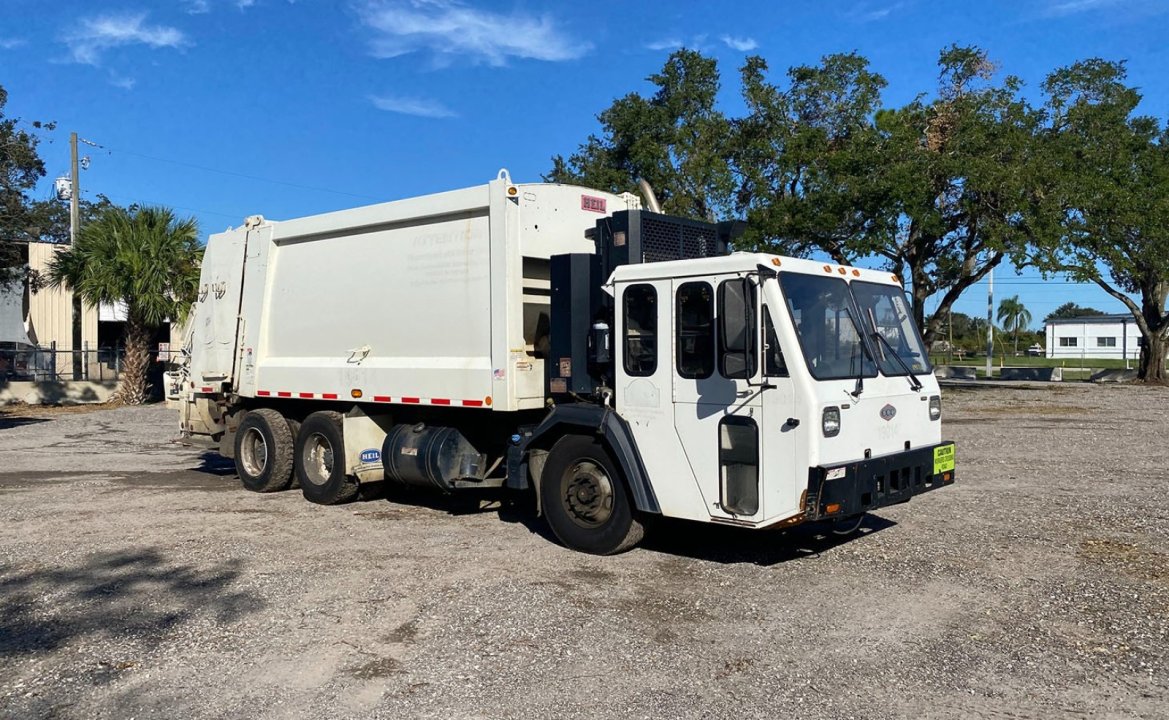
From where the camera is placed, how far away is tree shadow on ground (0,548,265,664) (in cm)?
582

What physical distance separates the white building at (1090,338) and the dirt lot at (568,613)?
82.2 m

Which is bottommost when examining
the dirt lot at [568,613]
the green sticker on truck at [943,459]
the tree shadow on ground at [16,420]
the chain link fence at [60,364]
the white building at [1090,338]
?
the dirt lot at [568,613]

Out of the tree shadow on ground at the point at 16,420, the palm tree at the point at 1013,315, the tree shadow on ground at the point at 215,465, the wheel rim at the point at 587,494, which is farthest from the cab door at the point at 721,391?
the palm tree at the point at 1013,315

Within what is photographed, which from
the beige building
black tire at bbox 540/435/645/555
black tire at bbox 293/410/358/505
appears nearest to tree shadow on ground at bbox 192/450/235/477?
black tire at bbox 293/410/358/505

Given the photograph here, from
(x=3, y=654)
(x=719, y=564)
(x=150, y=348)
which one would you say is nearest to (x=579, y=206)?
(x=719, y=564)

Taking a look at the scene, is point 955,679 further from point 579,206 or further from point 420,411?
point 420,411

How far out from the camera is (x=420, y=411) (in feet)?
31.4

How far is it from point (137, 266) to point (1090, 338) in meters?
83.6

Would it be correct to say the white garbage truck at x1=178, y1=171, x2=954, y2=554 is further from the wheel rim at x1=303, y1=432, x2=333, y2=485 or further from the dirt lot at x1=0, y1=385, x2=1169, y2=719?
the dirt lot at x1=0, y1=385, x2=1169, y2=719

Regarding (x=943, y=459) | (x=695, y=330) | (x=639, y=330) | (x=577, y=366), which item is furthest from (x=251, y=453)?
(x=943, y=459)

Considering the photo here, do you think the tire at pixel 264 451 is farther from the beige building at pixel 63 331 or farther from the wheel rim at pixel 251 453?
the beige building at pixel 63 331

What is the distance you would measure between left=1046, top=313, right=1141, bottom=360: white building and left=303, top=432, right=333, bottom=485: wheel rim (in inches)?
3287

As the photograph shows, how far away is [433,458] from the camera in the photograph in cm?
898

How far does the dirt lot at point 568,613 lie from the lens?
4.82 m
